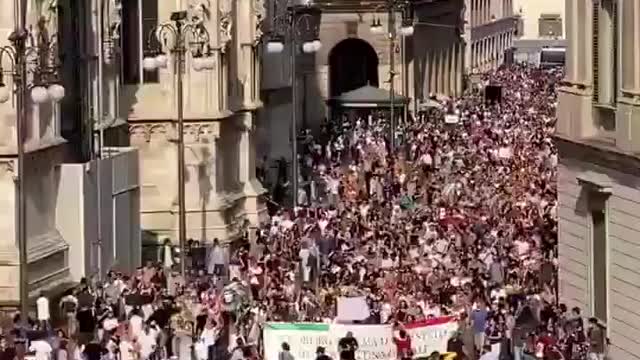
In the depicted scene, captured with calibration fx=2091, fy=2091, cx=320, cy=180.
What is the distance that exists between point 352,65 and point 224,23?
1743 inches

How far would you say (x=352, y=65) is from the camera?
A: 311 feet

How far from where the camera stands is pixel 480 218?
48469 millimetres

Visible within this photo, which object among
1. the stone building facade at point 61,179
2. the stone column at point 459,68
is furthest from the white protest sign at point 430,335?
the stone column at point 459,68

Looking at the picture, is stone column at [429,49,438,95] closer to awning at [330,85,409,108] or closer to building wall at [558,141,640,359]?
awning at [330,85,409,108]

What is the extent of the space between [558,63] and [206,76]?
8900 cm

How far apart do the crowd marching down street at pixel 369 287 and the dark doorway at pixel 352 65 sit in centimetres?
2950

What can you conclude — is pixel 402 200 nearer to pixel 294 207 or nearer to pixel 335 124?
pixel 294 207

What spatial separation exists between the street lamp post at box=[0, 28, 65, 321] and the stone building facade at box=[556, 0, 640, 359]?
8500 mm

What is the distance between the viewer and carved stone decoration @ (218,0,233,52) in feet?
166

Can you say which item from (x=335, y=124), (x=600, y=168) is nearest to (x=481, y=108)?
(x=335, y=124)

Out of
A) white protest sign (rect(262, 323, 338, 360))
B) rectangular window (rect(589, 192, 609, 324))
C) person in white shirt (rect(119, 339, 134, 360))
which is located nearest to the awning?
rectangular window (rect(589, 192, 609, 324))

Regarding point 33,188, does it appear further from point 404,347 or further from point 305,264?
point 404,347

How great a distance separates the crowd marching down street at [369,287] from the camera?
1249 inches

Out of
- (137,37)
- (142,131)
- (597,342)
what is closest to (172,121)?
(142,131)
